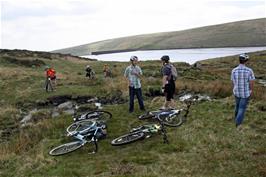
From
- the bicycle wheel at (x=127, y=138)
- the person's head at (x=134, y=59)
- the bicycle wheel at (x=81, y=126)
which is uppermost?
the person's head at (x=134, y=59)

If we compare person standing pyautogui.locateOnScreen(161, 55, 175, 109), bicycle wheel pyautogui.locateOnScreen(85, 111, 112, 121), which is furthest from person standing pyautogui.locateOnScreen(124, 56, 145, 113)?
bicycle wheel pyautogui.locateOnScreen(85, 111, 112, 121)

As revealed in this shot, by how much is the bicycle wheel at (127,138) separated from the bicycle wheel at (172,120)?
1.71 m

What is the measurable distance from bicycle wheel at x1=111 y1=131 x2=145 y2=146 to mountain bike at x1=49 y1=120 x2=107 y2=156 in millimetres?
744

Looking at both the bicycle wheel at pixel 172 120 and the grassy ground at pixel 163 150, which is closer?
the grassy ground at pixel 163 150

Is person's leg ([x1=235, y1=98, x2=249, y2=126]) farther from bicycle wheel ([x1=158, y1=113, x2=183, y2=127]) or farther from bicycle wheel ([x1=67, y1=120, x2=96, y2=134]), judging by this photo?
bicycle wheel ([x1=67, y1=120, x2=96, y2=134])

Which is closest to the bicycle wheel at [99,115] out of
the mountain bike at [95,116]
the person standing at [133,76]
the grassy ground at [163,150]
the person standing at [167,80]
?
the mountain bike at [95,116]

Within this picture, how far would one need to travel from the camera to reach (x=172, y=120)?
698 inches

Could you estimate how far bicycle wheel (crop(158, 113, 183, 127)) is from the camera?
17.3 m

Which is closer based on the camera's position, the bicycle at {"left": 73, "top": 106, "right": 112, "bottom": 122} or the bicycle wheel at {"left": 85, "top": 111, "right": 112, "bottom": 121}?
the bicycle at {"left": 73, "top": 106, "right": 112, "bottom": 122}

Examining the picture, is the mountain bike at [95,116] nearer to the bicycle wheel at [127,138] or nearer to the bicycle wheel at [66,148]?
the bicycle wheel at [66,148]

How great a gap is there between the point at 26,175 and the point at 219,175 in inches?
233

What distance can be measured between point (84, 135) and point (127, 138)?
1591mm

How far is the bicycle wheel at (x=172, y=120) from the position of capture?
1733 cm

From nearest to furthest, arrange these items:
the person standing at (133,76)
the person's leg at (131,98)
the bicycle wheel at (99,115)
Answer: the bicycle wheel at (99,115) < the person standing at (133,76) < the person's leg at (131,98)
